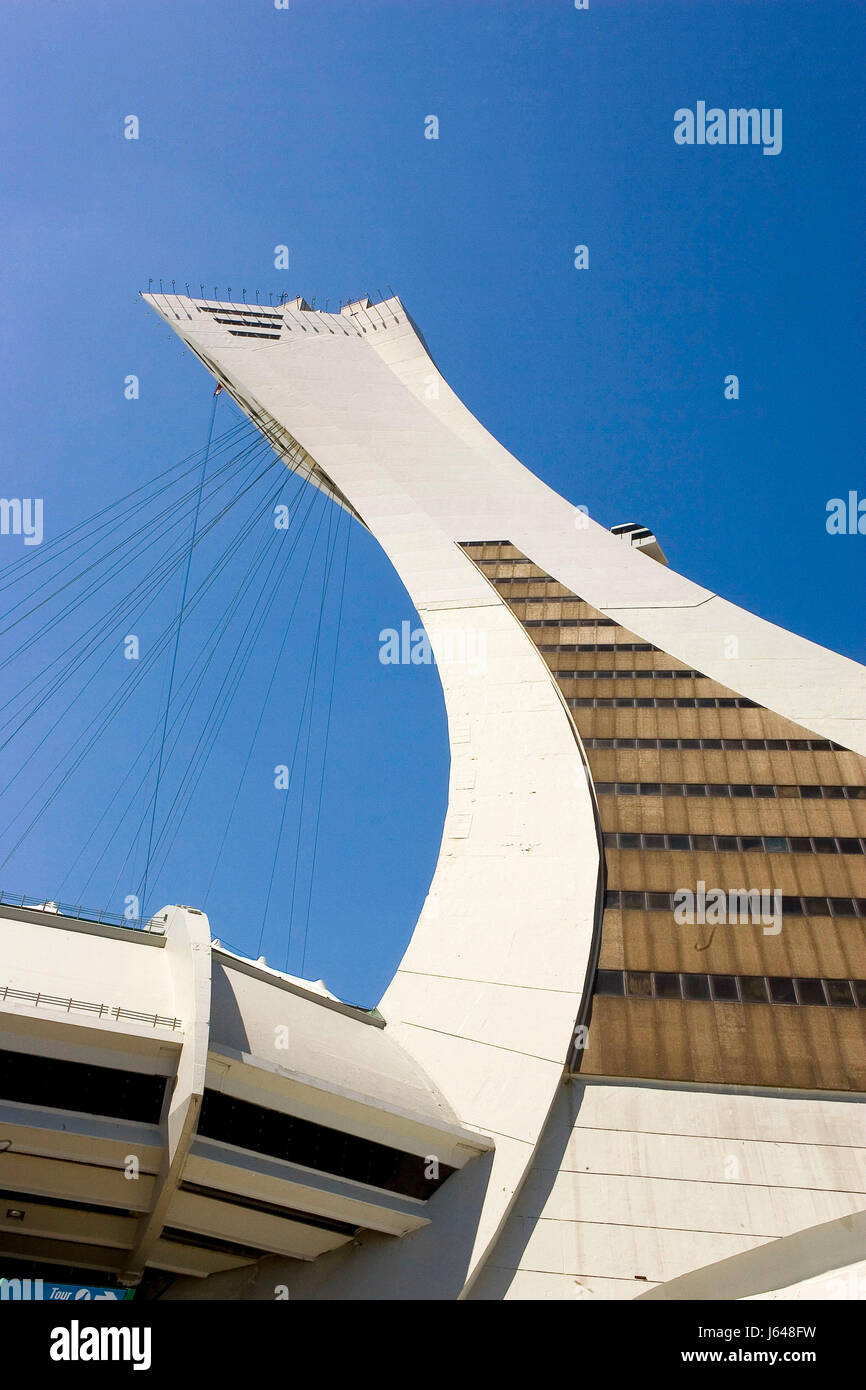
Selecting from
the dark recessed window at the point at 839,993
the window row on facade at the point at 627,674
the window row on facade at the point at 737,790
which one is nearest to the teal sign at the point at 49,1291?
the dark recessed window at the point at 839,993

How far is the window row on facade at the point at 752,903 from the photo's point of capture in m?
24.4

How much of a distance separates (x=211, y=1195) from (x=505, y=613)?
77.7 ft

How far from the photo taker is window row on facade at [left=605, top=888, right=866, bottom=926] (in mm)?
24438

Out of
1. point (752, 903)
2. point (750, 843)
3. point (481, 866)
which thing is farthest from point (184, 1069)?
point (750, 843)

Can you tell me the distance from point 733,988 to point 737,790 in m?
7.21

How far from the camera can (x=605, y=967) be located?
917 inches

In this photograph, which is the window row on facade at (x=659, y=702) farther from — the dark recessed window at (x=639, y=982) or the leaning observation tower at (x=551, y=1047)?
the dark recessed window at (x=639, y=982)

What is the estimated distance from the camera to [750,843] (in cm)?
2652

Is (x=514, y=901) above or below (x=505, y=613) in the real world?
below

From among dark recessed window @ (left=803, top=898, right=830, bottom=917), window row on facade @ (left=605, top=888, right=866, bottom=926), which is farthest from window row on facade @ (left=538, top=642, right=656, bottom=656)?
dark recessed window @ (left=803, top=898, right=830, bottom=917)
